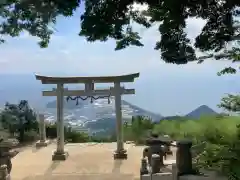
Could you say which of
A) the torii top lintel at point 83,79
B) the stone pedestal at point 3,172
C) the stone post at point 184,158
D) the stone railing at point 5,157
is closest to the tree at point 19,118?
the torii top lintel at point 83,79

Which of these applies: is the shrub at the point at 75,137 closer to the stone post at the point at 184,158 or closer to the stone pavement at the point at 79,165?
the stone pavement at the point at 79,165

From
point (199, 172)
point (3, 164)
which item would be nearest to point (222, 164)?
point (199, 172)

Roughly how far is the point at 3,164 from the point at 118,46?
366cm

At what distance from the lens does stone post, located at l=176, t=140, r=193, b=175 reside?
4263mm

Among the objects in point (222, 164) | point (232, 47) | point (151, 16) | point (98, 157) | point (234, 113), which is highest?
point (151, 16)

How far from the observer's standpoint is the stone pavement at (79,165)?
8.14 metres

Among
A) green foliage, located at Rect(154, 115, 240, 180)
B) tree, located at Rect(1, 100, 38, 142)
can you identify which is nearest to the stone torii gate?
tree, located at Rect(1, 100, 38, 142)

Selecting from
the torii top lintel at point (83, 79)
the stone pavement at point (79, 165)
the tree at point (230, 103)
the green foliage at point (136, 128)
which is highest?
the torii top lintel at point (83, 79)

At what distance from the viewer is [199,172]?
4223 millimetres

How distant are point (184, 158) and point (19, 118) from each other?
364 inches

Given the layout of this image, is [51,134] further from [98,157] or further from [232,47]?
[232,47]

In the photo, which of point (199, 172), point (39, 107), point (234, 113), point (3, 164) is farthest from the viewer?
point (39, 107)

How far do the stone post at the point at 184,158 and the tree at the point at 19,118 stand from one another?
9.01 meters

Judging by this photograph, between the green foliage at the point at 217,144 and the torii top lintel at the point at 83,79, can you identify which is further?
the torii top lintel at the point at 83,79
